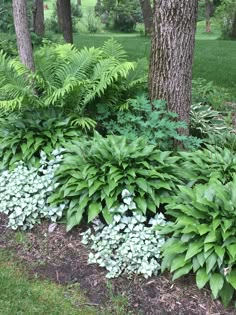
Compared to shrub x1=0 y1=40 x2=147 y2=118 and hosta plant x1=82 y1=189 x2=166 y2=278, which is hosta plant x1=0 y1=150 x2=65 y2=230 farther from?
shrub x1=0 y1=40 x2=147 y2=118

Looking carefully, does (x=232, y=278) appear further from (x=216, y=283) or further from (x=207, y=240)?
(x=207, y=240)

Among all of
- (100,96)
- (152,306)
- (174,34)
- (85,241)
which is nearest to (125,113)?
(100,96)

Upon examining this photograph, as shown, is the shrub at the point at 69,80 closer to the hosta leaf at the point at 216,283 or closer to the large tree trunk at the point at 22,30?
the large tree trunk at the point at 22,30

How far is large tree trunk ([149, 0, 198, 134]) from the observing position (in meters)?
4.44

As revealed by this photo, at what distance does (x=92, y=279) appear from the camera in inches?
131

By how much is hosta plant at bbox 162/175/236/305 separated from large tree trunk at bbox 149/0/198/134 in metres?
1.58

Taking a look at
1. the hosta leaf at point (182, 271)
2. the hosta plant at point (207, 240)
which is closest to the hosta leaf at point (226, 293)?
the hosta plant at point (207, 240)

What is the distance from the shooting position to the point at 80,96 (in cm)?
481

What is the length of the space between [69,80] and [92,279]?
2.21 m

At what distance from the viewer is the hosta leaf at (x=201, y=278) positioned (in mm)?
2991

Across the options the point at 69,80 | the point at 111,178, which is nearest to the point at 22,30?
the point at 69,80

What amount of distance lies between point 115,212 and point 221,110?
3.48m

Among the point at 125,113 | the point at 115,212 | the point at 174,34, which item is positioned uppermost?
the point at 174,34

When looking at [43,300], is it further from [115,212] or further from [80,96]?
[80,96]
